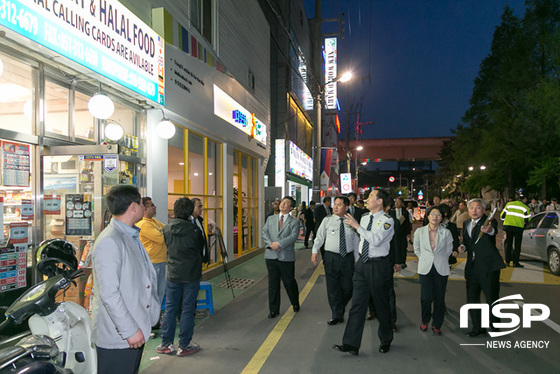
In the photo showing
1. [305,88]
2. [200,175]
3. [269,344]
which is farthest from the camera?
[305,88]

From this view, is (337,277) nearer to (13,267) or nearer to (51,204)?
(51,204)

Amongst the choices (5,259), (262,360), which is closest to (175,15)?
(5,259)

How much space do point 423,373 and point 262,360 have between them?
1.82 m

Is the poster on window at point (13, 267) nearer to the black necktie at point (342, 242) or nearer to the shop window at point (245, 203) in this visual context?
the black necktie at point (342, 242)

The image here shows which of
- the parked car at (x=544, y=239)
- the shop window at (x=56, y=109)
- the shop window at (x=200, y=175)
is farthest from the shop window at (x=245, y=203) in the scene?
the parked car at (x=544, y=239)

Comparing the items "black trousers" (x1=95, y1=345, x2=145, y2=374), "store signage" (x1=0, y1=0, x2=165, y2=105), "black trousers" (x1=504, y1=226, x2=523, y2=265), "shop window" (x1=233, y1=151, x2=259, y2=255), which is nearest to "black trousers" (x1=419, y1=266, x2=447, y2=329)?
"black trousers" (x1=95, y1=345, x2=145, y2=374)

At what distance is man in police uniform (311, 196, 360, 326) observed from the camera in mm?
5996

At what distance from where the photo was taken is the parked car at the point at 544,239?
32.0 feet

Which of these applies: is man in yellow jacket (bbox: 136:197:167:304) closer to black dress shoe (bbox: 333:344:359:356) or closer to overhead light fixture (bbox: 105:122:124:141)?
overhead light fixture (bbox: 105:122:124:141)

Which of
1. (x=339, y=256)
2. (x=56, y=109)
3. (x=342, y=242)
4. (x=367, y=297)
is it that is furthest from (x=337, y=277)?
(x=56, y=109)

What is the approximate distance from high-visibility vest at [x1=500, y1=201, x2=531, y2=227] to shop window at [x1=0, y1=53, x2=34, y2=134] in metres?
11.2

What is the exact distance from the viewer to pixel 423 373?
4.30 m

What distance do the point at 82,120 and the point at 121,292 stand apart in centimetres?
422

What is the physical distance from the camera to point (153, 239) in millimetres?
5605
